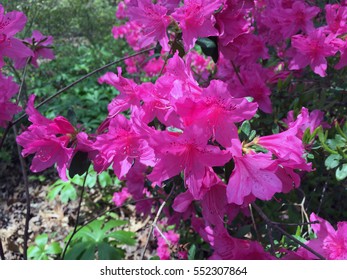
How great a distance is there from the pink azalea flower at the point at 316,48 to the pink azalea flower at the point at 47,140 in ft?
3.08

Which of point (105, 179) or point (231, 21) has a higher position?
point (231, 21)

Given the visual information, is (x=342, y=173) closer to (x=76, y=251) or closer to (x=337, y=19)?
(x=337, y=19)

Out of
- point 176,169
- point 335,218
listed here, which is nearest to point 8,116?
point 176,169

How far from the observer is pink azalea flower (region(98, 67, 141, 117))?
3.52ft

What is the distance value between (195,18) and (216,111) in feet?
1.52

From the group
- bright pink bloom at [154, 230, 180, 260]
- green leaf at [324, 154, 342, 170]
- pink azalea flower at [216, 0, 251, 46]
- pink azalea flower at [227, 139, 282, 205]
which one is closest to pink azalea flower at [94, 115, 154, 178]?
pink azalea flower at [227, 139, 282, 205]

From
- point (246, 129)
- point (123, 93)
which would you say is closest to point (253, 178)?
point (246, 129)

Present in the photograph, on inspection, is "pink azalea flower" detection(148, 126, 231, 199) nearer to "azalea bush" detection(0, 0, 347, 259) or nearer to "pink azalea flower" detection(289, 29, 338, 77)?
"azalea bush" detection(0, 0, 347, 259)

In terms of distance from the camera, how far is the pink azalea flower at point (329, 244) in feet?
3.39

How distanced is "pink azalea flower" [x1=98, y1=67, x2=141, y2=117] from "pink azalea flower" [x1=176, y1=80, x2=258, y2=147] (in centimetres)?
28

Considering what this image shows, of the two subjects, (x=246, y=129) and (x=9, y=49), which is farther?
(x=9, y=49)

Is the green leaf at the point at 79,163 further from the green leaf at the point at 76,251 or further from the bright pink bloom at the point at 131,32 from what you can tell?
the bright pink bloom at the point at 131,32

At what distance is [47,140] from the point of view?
Result: 3.57 feet

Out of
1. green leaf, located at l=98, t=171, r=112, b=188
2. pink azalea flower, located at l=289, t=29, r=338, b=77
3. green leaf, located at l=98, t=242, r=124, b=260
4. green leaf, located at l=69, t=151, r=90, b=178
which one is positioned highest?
green leaf, located at l=69, t=151, r=90, b=178
